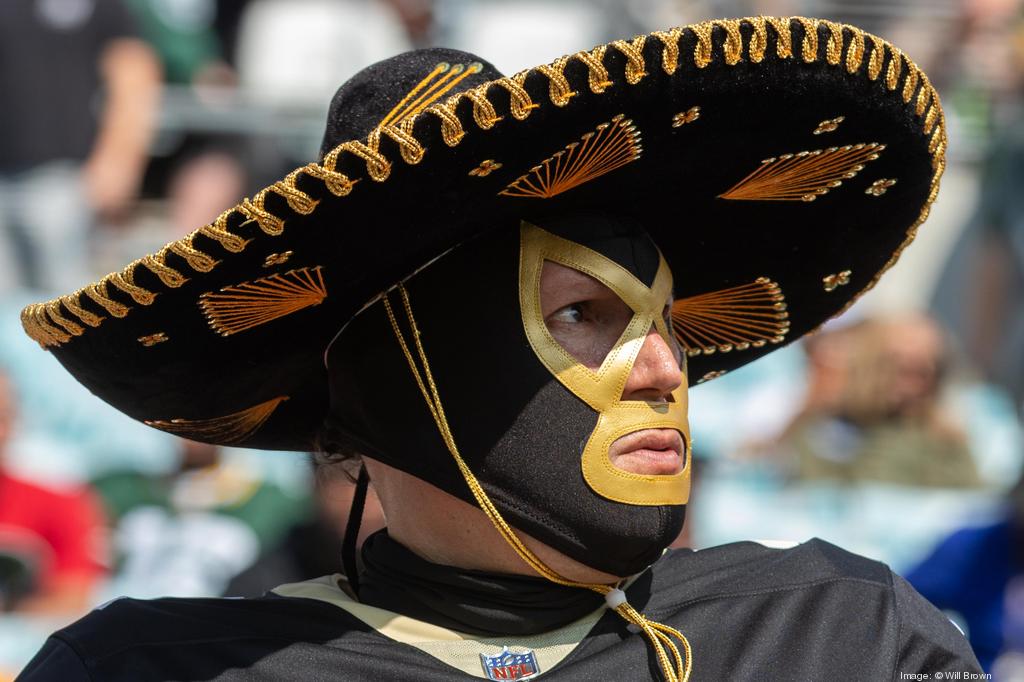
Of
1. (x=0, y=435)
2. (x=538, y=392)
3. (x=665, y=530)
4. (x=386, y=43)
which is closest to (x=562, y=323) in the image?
(x=538, y=392)

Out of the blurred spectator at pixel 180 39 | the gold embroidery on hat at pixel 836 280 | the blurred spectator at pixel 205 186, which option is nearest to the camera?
the gold embroidery on hat at pixel 836 280

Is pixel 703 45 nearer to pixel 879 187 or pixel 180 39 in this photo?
pixel 879 187

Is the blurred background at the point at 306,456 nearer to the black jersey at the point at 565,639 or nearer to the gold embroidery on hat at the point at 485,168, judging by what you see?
the black jersey at the point at 565,639

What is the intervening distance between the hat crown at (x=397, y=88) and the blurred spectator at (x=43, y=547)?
10.6ft

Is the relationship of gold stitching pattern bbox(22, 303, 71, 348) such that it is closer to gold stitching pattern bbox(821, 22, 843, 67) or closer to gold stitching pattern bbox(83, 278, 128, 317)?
gold stitching pattern bbox(83, 278, 128, 317)

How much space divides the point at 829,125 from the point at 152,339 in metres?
1.05

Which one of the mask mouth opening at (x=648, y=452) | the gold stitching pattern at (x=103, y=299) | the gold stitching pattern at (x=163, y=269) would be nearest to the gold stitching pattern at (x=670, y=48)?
the mask mouth opening at (x=648, y=452)

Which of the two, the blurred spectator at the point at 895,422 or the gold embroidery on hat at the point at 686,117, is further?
the blurred spectator at the point at 895,422

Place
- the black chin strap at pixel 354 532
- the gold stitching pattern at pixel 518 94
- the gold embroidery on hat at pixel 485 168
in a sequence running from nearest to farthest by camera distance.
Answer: the gold stitching pattern at pixel 518 94
the gold embroidery on hat at pixel 485 168
the black chin strap at pixel 354 532

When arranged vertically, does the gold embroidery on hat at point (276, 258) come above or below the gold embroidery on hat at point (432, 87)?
below

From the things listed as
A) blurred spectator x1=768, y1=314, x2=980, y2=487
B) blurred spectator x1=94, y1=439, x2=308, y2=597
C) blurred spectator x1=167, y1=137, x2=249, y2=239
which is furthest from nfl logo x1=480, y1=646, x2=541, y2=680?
blurred spectator x1=167, y1=137, x2=249, y2=239

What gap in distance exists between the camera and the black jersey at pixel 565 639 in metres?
2.21

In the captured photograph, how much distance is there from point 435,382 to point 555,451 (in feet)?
0.72

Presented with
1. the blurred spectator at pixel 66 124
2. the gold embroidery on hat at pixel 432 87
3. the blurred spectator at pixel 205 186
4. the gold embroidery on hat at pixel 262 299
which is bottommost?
the gold embroidery on hat at pixel 262 299
